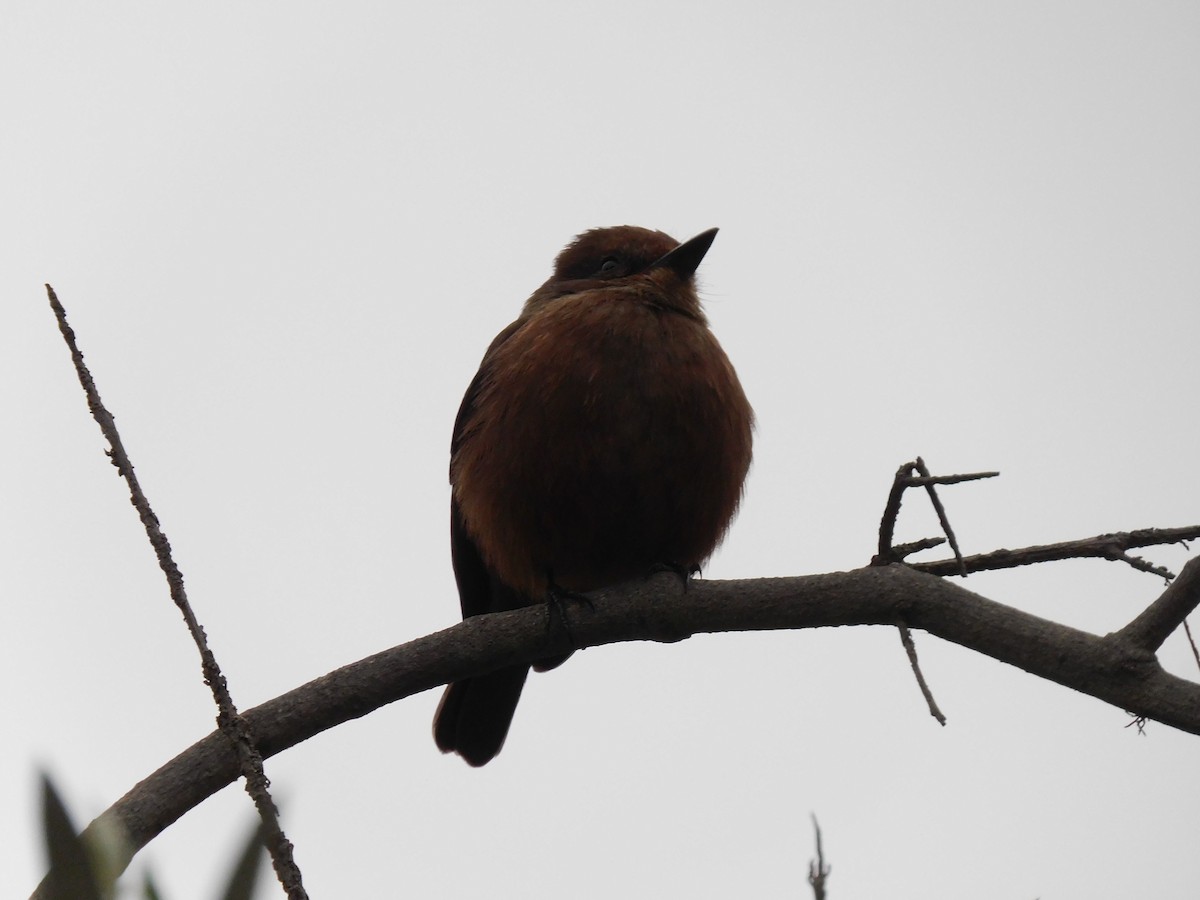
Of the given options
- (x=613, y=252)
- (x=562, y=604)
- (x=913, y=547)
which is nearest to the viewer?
(x=913, y=547)

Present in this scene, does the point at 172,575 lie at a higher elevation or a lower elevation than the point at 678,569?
higher

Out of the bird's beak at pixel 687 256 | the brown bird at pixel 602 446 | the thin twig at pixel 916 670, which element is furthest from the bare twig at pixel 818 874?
the bird's beak at pixel 687 256

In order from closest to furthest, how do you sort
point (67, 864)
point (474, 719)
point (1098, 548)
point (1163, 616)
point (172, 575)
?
point (67, 864)
point (172, 575)
point (1163, 616)
point (1098, 548)
point (474, 719)

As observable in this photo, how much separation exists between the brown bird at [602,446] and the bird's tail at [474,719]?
32 centimetres

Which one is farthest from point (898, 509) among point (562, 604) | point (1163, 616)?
point (562, 604)

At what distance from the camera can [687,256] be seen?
528 centimetres

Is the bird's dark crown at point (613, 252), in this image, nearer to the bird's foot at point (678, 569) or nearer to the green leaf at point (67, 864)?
the bird's foot at point (678, 569)

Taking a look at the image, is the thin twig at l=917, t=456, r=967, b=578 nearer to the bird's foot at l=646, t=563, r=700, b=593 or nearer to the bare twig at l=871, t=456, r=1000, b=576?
the bare twig at l=871, t=456, r=1000, b=576

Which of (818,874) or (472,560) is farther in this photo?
(472,560)

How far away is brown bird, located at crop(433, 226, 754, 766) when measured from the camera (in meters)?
4.38

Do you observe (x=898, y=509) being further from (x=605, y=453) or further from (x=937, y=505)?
(x=605, y=453)

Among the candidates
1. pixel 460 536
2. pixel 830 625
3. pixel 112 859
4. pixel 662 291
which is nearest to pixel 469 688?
pixel 460 536

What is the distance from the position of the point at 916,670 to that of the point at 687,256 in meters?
2.56

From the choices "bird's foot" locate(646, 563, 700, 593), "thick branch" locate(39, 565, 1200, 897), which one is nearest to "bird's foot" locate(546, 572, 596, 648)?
"thick branch" locate(39, 565, 1200, 897)
